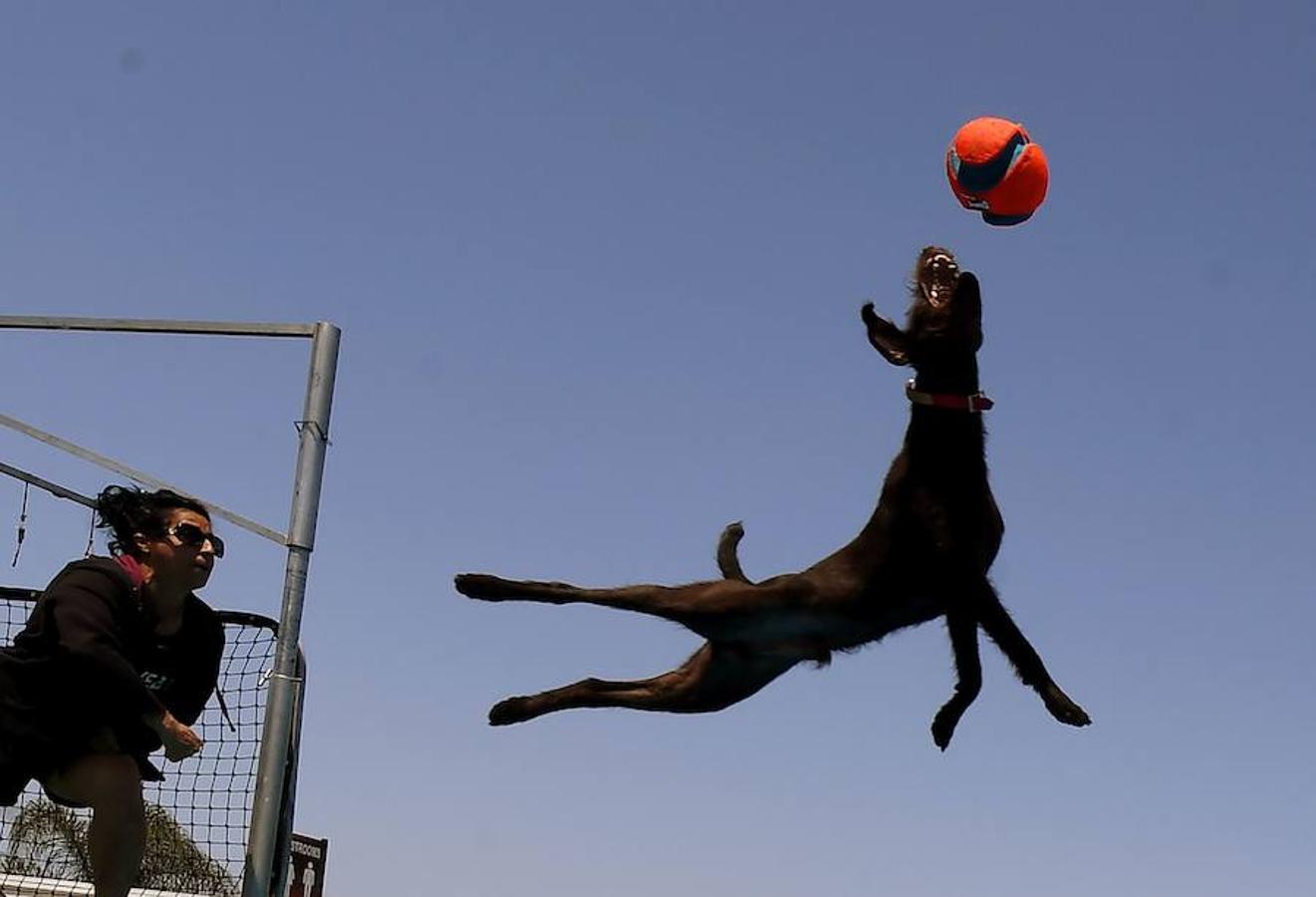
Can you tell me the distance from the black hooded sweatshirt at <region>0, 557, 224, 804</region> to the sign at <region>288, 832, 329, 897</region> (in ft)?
20.9

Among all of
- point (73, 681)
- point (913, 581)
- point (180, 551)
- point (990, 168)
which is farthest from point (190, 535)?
point (990, 168)

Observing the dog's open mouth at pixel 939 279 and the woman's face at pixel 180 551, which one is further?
the dog's open mouth at pixel 939 279

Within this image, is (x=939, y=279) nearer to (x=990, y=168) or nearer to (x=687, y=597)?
(x=990, y=168)

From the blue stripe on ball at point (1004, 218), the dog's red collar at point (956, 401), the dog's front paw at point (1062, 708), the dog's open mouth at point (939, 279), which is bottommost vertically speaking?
the dog's front paw at point (1062, 708)

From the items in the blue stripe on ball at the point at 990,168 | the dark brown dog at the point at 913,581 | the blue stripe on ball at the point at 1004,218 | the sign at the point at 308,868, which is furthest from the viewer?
the sign at the point at 308,868

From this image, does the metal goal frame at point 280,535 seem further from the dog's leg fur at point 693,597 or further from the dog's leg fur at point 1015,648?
the dog's leg fur at point 1015,648

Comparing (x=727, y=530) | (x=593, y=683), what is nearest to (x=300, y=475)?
(x=593, y=683)

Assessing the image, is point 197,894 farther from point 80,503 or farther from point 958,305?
point 958,305

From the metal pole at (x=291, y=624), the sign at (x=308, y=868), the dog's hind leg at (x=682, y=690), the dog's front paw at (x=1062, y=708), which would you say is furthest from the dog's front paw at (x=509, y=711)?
the sign at (x=308, y=868)

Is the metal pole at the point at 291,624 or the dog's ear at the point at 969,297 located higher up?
the dog's ear at the point at 969,297

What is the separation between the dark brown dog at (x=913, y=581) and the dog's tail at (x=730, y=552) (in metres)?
0.54

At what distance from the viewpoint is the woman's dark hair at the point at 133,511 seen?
18.1 ft

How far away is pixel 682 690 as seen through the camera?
724 cm

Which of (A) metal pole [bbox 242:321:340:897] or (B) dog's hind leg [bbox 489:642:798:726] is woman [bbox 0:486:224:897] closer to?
(A) metal pole [bbox 242:321:340:897]
